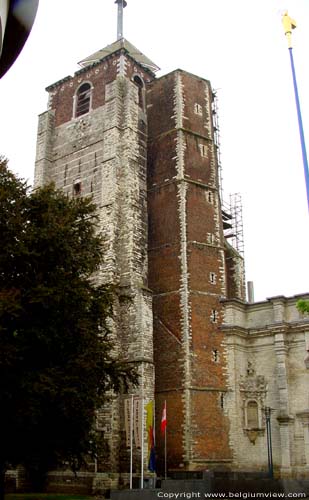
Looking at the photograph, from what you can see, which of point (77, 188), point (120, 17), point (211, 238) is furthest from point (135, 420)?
point (120, 17)

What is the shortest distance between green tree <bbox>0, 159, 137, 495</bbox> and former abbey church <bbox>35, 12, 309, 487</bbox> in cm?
615

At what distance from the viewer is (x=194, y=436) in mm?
30047

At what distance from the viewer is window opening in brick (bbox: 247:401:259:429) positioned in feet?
103

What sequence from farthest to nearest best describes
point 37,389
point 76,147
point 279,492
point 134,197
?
point 76,147
point 134,197
point 279,492
point 37,389

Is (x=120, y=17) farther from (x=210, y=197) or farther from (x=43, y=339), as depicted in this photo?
(x=43, y=339)

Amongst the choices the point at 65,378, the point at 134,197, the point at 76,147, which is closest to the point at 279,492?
the point at 65,378

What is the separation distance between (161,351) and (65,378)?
1395 cm

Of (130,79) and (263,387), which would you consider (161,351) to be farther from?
(130,79)

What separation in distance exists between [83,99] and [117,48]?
5.05 metres

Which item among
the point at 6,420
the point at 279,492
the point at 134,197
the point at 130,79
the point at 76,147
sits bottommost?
the point at 279,492

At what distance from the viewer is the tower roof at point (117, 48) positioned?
42750 mm

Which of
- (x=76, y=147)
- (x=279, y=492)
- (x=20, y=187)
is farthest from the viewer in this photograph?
(x=76, y=147)

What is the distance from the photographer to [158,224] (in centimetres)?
3547

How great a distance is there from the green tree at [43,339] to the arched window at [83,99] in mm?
19461
